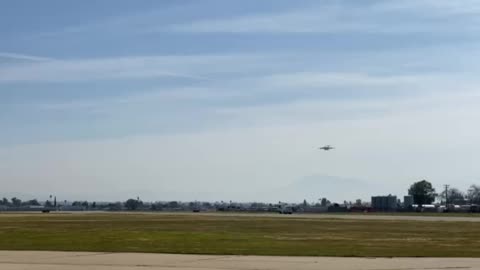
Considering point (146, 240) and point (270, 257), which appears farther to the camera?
point (146, 240)


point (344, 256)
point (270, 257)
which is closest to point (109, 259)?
point (270, 257)

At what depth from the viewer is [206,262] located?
22.3m

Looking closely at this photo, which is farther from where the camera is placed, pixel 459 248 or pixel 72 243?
pixel 72 243

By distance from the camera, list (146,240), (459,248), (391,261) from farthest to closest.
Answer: (146,240) → (459,248) → (391,261)

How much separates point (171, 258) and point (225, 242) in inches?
350

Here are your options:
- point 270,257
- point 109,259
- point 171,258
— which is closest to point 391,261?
point 270,257

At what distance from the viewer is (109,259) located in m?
23.2

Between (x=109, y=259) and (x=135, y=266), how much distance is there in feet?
8.37

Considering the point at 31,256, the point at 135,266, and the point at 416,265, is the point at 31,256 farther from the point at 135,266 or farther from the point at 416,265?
the point at 416,265

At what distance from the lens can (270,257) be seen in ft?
78.4

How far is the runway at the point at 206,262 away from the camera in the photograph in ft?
67.3

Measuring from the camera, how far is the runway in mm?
20500

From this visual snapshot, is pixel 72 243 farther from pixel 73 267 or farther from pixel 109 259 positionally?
pixel 73 267

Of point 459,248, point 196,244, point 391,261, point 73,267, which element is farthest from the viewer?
point 196,244
